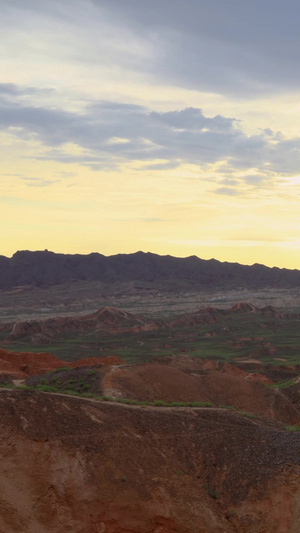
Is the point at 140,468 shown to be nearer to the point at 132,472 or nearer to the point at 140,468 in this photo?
the point at 140,468

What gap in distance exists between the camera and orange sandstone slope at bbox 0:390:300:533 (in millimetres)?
18875

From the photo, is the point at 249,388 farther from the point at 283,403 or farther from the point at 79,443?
the point at 79,443

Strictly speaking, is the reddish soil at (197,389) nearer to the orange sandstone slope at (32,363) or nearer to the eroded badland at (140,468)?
the eroded badland at (140,468)

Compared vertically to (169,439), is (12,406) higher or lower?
higher

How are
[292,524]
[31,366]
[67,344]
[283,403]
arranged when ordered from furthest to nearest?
1. [67,344]
2. [31,366]
3. [283,403]
4. [292,524]

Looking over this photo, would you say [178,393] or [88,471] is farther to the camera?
[178,393]

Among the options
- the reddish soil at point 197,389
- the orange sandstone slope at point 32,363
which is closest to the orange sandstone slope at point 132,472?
the reddish soil at point 197,389

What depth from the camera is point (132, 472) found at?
21047 millimetres

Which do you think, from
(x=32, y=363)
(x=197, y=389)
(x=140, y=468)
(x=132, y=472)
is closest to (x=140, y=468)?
(x=140, y=468)

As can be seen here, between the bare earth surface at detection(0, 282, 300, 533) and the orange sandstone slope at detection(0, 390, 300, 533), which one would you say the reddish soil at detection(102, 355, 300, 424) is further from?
the orange sandstone slope at detection(0, 390, 300, 533)

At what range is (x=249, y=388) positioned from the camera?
42781 millimetres

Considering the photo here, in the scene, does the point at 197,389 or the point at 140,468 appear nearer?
the point at 140,468

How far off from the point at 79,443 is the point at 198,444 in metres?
5.57

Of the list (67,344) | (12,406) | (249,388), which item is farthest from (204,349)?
(12,406)
